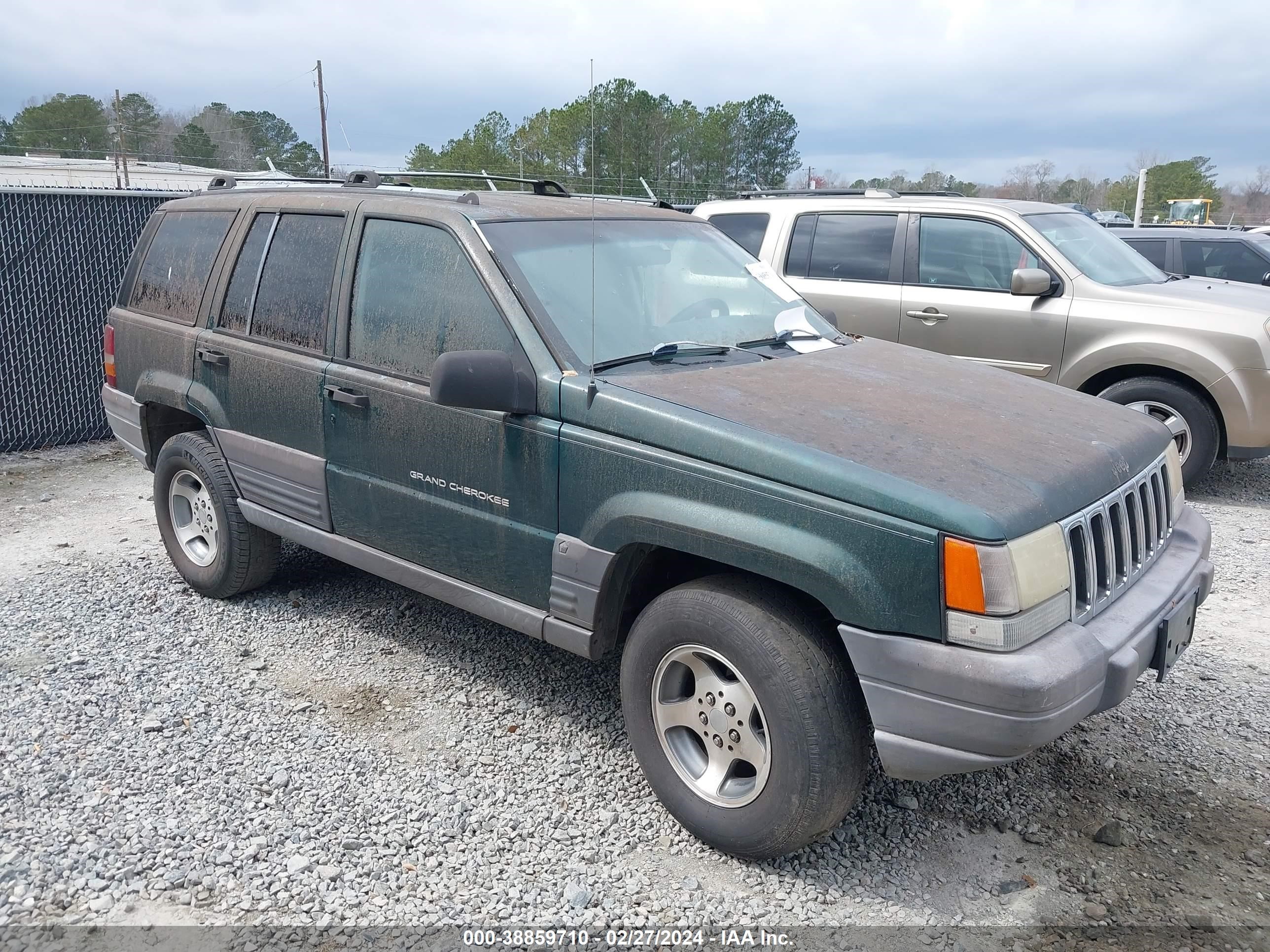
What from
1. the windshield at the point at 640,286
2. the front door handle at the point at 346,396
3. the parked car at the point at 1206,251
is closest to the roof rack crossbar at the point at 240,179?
the front door handle at the point at 346,396

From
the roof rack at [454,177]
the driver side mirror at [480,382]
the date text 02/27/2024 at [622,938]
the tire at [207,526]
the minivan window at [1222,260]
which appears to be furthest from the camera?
the minivan window at [1222,260]

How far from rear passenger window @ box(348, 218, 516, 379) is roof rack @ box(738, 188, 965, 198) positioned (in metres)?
4.93

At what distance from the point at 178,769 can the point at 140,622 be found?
1478mm

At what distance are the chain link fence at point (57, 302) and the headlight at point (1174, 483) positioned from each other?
323 inches

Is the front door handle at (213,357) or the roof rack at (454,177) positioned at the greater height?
the roof rack at (454,177)

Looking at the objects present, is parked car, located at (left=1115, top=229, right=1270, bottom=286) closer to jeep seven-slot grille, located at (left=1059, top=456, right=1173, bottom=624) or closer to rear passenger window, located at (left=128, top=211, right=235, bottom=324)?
jeep seven-slot grille, located at (left=1059, top=456, right=1173, bottom=624)

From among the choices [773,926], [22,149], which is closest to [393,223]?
[773,926]

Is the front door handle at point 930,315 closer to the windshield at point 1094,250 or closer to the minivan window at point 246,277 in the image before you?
the windshield at point 1094,250

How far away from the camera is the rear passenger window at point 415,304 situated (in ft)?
11.4

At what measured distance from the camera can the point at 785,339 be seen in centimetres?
391

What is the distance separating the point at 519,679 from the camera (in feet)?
13.5

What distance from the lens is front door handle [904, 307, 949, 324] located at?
281 inches

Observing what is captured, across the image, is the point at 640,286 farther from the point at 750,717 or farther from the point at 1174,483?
the point at 1174,483

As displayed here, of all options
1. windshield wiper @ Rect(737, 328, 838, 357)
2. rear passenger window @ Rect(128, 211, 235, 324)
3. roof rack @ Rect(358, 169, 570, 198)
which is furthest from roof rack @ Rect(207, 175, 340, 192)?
windshield wiper @ Rect(737, 328, 838, 357)
